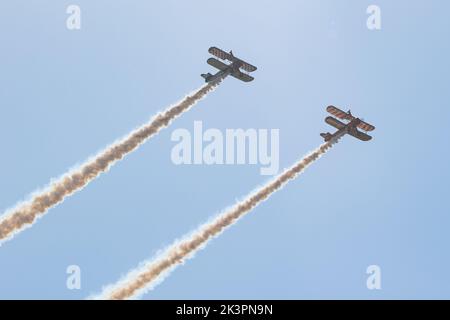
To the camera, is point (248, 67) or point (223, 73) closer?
point (223, 73)

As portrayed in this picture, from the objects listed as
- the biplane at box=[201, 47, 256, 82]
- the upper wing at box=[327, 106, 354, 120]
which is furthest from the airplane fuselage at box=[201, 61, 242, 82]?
the upper wing at box=[327, 106, 354, 120]

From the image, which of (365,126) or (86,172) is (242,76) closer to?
(365,126)

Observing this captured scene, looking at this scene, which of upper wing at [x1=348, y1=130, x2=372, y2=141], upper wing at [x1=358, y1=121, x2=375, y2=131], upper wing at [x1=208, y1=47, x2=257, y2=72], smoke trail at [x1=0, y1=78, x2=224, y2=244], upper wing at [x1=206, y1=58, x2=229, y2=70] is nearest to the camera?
smoke trail at [x1=0, y1=78, x2=224, y2=244]

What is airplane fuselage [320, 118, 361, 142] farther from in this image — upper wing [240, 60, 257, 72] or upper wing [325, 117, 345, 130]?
upper wing [240, 60, 257, 72]

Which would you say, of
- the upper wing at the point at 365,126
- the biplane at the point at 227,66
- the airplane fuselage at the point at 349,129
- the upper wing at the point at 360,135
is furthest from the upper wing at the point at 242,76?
the upper wing at the point at 365,126

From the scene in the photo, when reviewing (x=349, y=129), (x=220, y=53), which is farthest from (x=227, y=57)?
(x=349, y=129)

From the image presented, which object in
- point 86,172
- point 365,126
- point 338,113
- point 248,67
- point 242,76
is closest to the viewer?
point 86,172

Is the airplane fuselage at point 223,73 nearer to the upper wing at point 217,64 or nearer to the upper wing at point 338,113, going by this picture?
the upper wing at point 217,64
